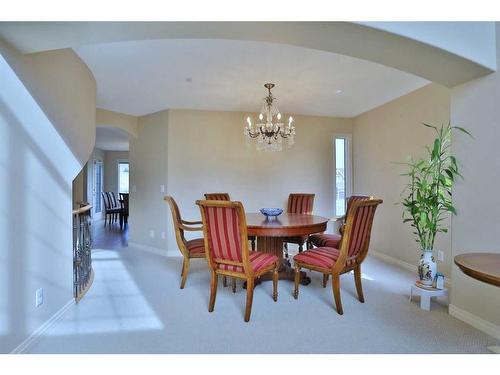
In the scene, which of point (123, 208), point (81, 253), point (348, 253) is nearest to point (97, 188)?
point (123, 208)

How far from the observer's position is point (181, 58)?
9.67 feet

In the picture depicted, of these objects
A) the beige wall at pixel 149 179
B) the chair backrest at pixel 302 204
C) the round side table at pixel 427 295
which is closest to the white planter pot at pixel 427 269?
the round side table at pixel 427 295

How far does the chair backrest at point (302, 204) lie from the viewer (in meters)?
4.48

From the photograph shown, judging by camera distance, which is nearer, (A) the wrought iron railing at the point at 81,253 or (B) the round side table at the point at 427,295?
(B) the round side table at the point at 427,295

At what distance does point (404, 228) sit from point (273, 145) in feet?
7.12

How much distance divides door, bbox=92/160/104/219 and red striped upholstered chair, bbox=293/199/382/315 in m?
8.38

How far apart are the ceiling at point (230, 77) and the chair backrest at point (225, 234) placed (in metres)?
1.50

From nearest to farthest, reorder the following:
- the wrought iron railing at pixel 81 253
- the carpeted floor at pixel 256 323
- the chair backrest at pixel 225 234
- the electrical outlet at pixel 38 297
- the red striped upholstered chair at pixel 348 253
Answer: the carpeted floor at pixel 256 323 → the electrical outlet at pixel 38 297 → the chair backrest at pixel 225 234 → the red striped upholstered chair at pixel 348 253 → the wrought iron railing at pixel 81 253

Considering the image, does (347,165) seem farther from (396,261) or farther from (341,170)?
(396,261)

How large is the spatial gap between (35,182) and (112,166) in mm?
8807

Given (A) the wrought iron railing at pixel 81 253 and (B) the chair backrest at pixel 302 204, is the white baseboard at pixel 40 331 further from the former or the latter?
(B) the chair backrest at pixel 302 204
